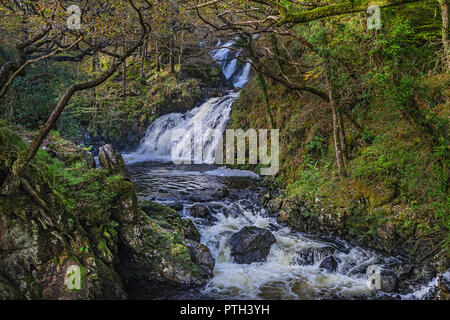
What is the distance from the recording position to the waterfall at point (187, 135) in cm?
1738

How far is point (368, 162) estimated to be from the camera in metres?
8.27

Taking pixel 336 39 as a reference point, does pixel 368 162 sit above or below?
below

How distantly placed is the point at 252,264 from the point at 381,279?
2741 millimetres

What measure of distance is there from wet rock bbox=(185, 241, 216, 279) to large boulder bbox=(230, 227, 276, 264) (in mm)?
715

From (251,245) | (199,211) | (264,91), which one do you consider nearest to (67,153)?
(199,211)

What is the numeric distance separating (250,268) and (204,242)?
1.45 meters

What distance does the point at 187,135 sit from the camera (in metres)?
18.6

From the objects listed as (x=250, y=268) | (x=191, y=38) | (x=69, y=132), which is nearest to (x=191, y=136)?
(x=69, y=132)

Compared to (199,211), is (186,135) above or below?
above

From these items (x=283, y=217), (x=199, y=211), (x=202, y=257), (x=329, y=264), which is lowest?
(x=329, y=264)

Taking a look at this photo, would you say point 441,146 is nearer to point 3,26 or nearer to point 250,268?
point 250,268
